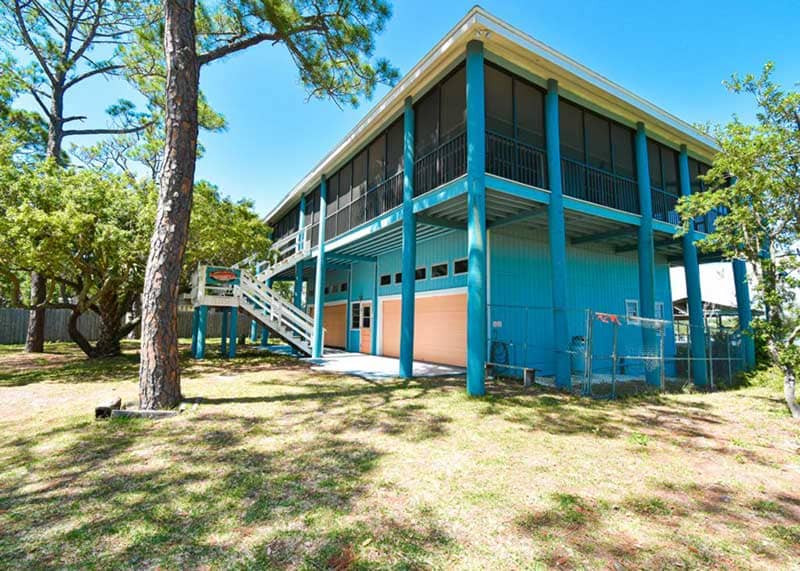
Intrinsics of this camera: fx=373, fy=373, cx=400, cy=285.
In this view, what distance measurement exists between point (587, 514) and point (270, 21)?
10089 millimetres

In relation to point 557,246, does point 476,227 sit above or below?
above

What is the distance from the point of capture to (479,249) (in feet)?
23.9

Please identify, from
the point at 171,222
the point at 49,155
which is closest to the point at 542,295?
the point at 171,222

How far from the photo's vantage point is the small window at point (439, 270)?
11891 mm

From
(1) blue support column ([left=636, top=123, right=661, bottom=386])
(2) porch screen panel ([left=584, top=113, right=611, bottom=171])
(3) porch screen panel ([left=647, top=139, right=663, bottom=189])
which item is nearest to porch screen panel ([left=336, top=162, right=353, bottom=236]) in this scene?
(2) porch screen panel ([left=584, top=113, right=611, bottom=171])

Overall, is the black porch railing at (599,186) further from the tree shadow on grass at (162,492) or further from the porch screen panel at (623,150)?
the tree shadow on grass at (162,492)

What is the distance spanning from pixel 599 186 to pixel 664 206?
316cm

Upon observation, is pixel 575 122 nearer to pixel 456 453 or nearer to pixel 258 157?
pixel 456 453

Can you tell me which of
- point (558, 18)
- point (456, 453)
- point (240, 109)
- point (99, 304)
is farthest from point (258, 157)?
point (456, 453)

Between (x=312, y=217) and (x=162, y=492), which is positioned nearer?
(x=162, y=492)

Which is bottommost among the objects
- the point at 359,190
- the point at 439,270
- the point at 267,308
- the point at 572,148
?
the point at 267,308

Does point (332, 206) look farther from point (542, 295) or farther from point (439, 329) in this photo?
point (542, 295)

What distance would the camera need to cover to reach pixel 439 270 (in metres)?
12.1

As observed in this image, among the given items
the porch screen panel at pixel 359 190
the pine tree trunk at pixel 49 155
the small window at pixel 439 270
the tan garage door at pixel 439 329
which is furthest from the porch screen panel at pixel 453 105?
the pine tree trunk at pixel 49 155
